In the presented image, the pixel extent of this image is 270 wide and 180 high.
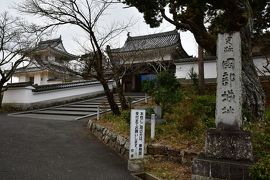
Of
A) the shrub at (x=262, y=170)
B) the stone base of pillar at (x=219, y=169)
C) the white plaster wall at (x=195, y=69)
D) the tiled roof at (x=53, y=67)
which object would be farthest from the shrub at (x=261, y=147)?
the white plaster wall at (x=195, y=69)

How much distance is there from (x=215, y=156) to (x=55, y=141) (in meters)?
5.48

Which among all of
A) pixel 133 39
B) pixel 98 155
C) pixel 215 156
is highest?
pixel 133 39

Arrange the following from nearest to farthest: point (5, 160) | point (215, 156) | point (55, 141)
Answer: point (215, 156) < point (5, 160) < point (55, 141)

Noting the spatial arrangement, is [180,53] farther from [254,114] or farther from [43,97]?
[254,114]

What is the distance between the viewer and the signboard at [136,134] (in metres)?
6.80

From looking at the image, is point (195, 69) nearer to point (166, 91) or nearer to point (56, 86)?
point (166, 91)

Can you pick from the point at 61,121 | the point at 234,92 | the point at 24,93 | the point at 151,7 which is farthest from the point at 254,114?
the point at 24,93

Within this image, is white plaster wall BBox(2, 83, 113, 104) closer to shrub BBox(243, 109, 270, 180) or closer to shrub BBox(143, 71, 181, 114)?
A: shrub BBox(143, 71, 181, 114)

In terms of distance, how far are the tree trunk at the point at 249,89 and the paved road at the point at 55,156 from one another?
13.0ft

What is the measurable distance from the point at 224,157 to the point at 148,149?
2.30 metres

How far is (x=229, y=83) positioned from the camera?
238 inches

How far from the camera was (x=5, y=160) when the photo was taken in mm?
6922

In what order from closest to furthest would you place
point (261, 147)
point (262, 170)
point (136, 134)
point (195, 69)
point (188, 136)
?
1. point (262, 170)
2. point (261, 147)
3. point (136, 134)
4. point (188, 136)
5. point (195, 69)

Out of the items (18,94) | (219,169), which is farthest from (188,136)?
(18,94)
